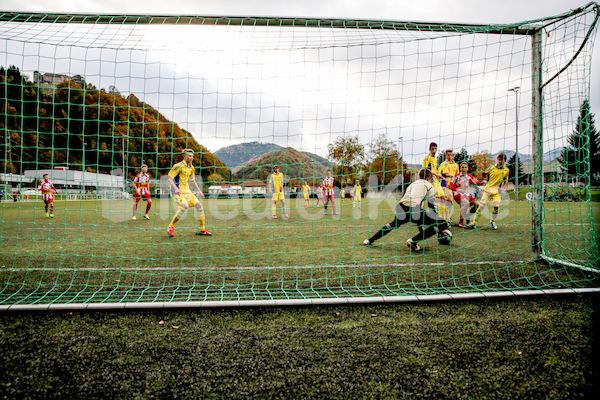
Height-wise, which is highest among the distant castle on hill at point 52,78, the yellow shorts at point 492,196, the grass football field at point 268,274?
the distant castle on hill at point 52,78

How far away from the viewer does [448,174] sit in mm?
7410

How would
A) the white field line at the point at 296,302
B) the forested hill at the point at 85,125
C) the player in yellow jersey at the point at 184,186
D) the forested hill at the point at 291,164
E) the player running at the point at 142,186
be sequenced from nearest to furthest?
the white field line at the point at 296,302 < the forested hill at the point at 85,125 < the forested hill at the point at 291,164 < the player in yellow jersey at the point at 184,186 < the player running at the point at 142,186

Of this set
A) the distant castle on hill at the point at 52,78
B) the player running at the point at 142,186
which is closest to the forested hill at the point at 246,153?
the distant castle on hill at the point at 52,78

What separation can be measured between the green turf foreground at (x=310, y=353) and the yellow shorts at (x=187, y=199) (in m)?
4.30

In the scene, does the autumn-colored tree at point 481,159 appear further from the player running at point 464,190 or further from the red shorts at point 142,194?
the red shorts at point 142,194

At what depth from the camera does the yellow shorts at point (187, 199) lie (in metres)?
6.91

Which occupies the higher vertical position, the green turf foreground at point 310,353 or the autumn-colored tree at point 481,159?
the autumn-colored tree at point 481,159

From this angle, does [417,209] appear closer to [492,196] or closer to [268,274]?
[268,274]

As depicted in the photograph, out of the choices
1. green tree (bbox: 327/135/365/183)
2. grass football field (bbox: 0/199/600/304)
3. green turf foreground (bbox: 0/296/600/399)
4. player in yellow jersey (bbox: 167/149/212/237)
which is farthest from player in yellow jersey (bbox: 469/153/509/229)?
player in yellow jersey (bbox: 167/149/212/237)

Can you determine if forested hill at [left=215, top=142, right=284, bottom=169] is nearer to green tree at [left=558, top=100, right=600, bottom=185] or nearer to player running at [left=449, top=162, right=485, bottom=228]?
green tree at [left=558, top=100, right=600, bottom=185]

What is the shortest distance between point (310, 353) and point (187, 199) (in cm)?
566

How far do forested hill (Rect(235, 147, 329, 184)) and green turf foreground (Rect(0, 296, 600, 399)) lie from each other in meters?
2.40

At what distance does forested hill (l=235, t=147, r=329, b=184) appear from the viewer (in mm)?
4703

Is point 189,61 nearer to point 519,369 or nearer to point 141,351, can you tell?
point 141,351
